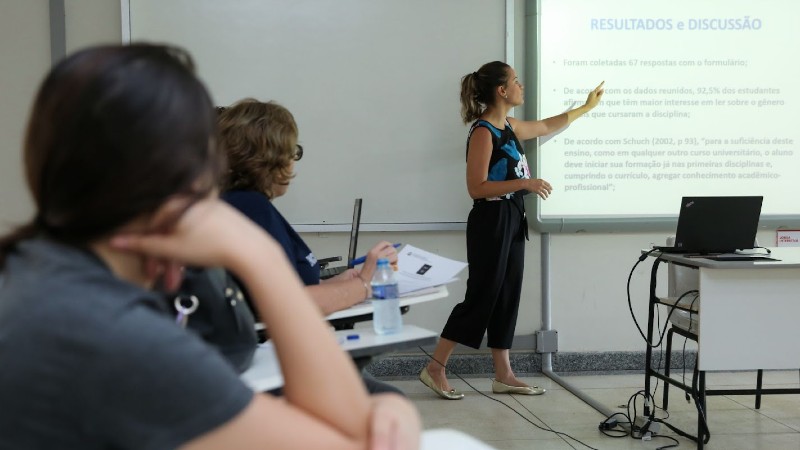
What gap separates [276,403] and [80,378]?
0.18m

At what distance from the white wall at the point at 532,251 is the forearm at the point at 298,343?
3.65m

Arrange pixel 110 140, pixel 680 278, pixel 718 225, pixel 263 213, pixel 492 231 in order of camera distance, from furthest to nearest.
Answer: pixel 492 231 → pixel 680 278 → pixel 718 225 → pixel 263 213 → pixel 110 140

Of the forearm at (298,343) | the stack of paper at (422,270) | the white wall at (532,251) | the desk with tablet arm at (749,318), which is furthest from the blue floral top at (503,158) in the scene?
the forearm at (298,343)

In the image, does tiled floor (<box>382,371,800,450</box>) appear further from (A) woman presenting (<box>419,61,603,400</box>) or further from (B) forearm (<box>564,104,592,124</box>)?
(B) forearm (<box>564,104,592,124</box>)

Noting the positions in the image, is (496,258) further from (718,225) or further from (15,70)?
(15,70)

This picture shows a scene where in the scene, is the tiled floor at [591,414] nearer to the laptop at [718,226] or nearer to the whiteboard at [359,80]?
the laptop at [718,226]

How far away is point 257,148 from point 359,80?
2.37 m

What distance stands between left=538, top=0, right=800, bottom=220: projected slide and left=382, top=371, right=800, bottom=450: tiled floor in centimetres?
96

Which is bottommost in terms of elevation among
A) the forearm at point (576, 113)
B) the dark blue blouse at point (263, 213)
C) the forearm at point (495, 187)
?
the dark blue blouse at point (263, 213)

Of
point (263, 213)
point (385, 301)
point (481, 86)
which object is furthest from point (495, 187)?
point (263, 213)

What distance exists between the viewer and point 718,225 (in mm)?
3391

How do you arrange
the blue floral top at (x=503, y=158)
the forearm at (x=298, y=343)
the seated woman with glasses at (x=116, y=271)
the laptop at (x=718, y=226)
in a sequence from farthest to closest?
the blue floral top at (x=503, y=158) → the laptop at (x=718, y=226) → the forearm at (x=298, y=343) → the seated woman with glasses at (x=116, y=271)

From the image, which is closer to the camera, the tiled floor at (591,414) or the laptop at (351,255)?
the laptop at (351,255)

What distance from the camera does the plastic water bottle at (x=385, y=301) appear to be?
2.04m
